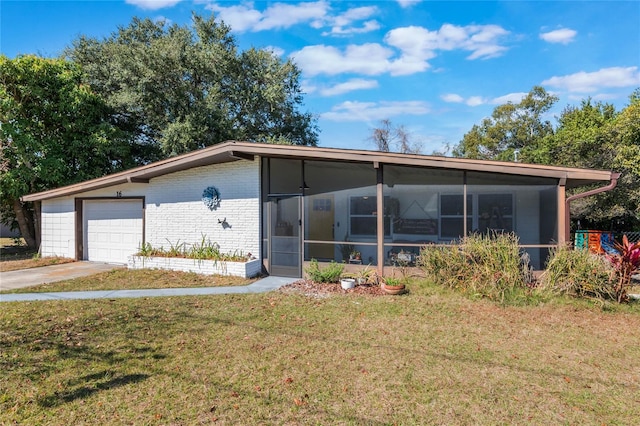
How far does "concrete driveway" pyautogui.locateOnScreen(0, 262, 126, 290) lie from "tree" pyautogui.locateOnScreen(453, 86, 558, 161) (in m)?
32.2

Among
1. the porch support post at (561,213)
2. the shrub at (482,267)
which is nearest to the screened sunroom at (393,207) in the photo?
the porch support post at (561,213)

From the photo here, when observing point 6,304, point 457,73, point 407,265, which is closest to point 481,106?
point 457,73

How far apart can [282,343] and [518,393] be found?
9.08 ft

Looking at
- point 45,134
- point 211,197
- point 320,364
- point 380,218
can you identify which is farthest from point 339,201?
point 45,134

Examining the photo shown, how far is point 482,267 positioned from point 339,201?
382 cm

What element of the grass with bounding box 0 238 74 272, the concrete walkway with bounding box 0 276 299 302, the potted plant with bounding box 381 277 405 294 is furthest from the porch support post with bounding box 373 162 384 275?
the grass with bounding box 0 238 74 272

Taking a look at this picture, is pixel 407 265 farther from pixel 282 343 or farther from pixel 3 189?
pixel 3 189

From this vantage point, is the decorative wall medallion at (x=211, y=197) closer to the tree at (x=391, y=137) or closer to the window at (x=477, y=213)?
the window at (x=477, y=213)

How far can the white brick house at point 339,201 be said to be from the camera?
8266 millimetres

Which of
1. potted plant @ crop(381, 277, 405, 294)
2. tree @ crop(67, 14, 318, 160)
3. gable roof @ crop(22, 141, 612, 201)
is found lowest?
potted plant @ crop(381, 277, 405, 294)

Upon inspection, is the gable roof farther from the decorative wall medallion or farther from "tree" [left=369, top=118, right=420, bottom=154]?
"tree" [left=369, top=118, right=420, bottom=154]

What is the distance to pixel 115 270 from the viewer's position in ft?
34.4

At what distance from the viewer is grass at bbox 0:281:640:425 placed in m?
3.17

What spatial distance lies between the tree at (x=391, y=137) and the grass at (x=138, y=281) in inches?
1148
